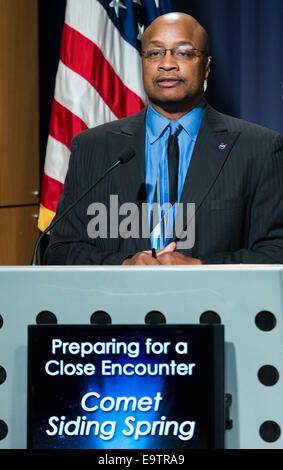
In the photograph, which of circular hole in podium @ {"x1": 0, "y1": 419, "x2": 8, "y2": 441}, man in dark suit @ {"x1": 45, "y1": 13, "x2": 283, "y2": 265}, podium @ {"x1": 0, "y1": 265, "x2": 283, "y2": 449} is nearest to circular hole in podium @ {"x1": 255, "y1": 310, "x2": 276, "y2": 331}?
podium @ {"x1": 0, "y1": 265, "x2": 283, "y2": 449}

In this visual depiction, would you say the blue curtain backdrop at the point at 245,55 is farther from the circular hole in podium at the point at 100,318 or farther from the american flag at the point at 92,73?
the circular hole in podium at the point at 100,318

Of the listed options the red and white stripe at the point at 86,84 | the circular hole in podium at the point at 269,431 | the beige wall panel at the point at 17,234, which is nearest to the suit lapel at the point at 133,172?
the circular hole in podium at the point at 269,431

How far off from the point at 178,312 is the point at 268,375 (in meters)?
0.17

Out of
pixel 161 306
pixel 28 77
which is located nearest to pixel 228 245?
pixel 161 306

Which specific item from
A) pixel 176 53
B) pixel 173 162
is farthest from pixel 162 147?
pixel 176 53

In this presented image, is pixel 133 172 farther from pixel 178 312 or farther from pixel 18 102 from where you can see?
pixel 18 102

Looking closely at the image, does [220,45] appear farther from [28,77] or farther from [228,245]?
[228,245]

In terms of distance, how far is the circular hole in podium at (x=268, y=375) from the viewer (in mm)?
1029

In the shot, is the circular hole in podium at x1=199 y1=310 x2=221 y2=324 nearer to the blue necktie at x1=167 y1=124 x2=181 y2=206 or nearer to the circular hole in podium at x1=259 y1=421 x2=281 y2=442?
the circular hole in podium at x1=259 y1=421 x2=281 y2=442

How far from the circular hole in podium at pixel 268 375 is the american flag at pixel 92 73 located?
2480 mm

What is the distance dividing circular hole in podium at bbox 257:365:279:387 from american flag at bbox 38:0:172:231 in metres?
2.48

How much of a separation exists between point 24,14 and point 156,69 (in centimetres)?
200

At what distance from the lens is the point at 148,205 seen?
1.91 metres
